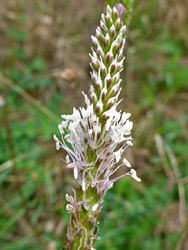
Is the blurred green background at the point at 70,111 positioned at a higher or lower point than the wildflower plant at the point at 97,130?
higher

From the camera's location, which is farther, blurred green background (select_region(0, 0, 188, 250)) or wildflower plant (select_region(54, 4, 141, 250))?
blurred green background (select_region(0, 0, 188, 250))

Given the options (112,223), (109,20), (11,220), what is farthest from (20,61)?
(109,20)

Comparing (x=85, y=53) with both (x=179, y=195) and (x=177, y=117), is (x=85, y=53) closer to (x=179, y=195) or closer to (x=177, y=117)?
(x=177, y=117)

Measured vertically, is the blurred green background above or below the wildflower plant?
above

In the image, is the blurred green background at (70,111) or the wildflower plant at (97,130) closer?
the wildflower plant at (97,130)
